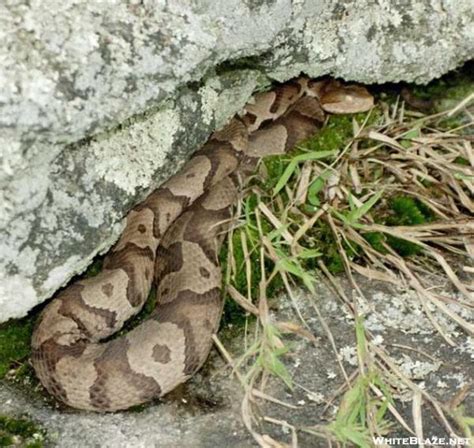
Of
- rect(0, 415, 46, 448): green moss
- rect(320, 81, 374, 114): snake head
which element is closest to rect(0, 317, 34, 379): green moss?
rect(0, 415, 46, 448): green moss

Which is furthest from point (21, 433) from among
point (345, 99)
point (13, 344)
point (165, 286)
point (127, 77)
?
point (345, 99)

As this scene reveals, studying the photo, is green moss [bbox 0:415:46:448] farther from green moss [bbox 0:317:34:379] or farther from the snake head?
the snake head

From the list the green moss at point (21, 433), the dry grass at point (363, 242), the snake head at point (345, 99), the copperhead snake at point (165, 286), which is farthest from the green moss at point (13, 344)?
the snake head at point (345, 99)

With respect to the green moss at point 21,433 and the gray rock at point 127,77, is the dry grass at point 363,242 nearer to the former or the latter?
the gray rock at point 127,77

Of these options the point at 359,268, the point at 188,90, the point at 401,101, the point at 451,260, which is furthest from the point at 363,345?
the point at 401,101

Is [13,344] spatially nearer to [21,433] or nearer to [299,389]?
[21,433]
